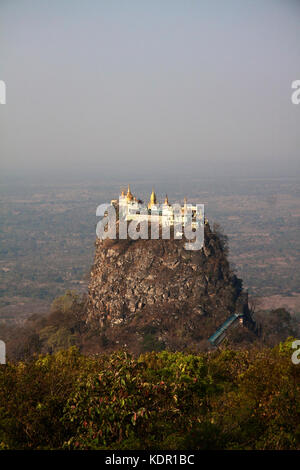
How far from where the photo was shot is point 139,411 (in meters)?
14.2

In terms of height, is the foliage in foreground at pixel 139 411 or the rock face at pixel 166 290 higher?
the foliage in foreground at pixel 139 411

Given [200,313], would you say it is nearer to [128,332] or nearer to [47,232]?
[128,332]

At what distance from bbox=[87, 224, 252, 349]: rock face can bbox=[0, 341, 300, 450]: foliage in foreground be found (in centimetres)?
3499

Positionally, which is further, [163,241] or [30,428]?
[163,241]

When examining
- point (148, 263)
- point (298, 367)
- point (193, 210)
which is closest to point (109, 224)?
point (148, 263)

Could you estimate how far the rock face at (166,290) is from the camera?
53594 mm

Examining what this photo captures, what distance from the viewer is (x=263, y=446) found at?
14.1 meters

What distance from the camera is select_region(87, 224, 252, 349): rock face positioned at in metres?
53.6

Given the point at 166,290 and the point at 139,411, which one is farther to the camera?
the point at 166,290

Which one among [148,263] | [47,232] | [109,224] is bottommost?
[47,232]

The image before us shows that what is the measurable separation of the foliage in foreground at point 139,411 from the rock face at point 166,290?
3499cm

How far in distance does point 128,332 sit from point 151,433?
3962 cm

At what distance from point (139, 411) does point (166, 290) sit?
1624 inches

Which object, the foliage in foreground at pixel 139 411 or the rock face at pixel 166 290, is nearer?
the foliage in foreground at pixel 139 411
